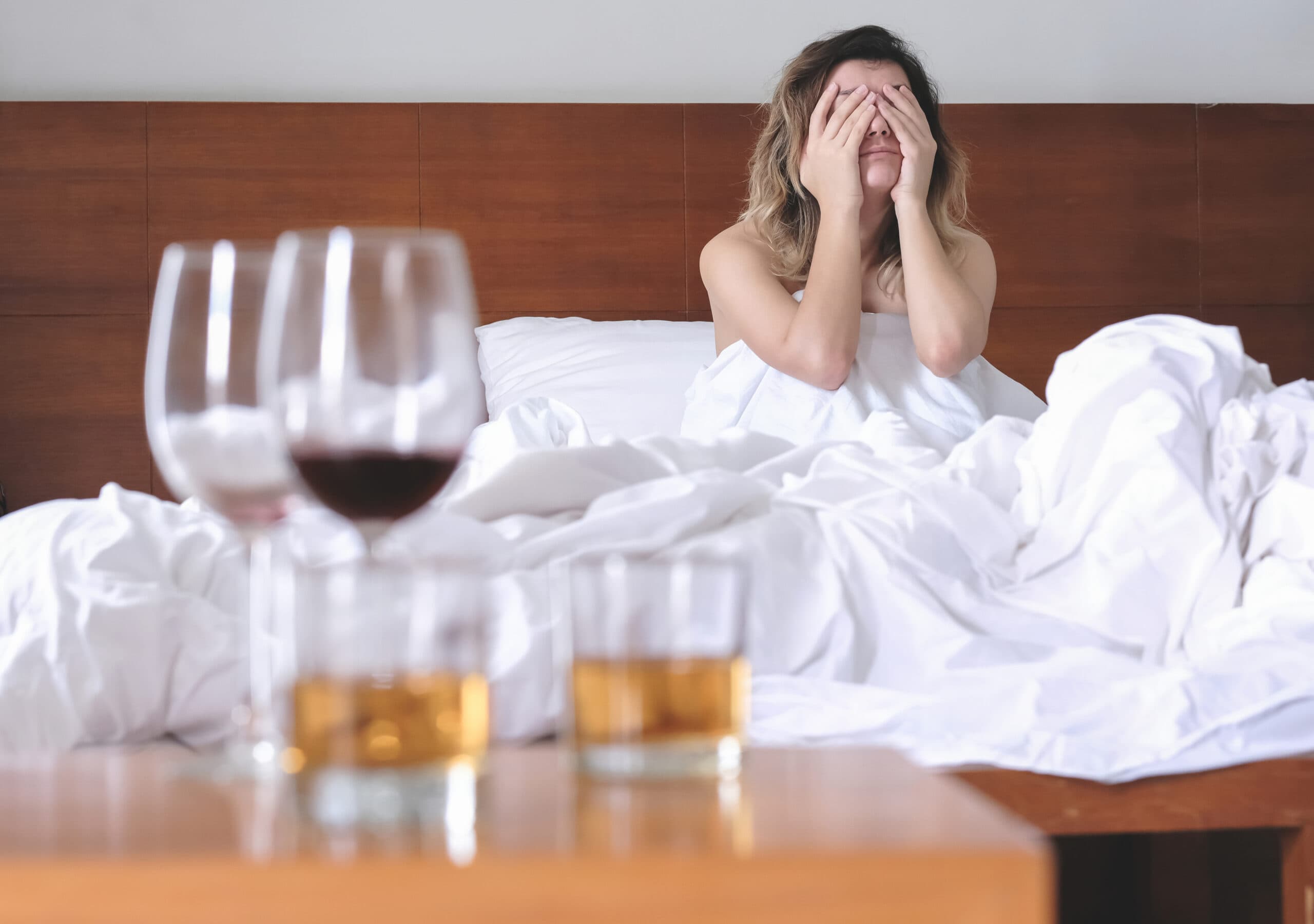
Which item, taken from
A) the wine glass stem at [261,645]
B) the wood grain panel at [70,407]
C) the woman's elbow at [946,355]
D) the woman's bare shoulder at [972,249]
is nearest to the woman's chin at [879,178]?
the woman's bare shoulder at [972,249]

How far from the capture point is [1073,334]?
320cm

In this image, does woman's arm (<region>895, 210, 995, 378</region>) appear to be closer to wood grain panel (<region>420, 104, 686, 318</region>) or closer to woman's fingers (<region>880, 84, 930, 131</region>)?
woman's fingers (<region>880, 84, 930, 131</region>)

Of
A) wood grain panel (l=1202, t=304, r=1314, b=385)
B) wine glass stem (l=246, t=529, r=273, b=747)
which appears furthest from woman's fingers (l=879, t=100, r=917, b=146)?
wine glass stem (l=246, t=529, r=273, b=747)

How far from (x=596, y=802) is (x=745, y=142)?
2842 mm

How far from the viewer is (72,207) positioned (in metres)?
2.97

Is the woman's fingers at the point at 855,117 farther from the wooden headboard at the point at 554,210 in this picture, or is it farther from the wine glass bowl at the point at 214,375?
the wine glass bowl at the point at 214,375

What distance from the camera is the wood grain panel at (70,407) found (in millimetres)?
2957

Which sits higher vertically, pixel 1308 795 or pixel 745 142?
pixel 745 142

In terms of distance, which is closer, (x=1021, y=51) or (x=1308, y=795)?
(x=1308, y=795)

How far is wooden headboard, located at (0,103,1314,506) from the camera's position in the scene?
297cm

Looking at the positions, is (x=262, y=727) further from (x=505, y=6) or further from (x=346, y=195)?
(x=505, y=6)

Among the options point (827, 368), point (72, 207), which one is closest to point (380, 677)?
point (827, 368)

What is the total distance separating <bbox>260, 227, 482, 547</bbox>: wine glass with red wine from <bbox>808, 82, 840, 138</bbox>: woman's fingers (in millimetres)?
1913

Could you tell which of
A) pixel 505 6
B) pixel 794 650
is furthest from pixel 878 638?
pixel 505 6
